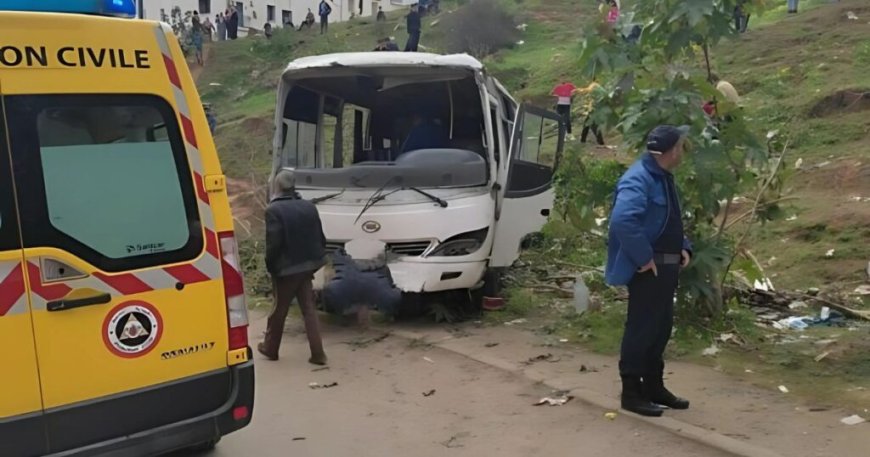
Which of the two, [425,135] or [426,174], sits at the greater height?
[425,135]

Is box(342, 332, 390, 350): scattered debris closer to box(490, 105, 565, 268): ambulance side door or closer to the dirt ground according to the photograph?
the dirt ground

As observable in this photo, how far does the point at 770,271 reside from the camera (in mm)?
9016

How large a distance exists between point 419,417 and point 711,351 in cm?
244

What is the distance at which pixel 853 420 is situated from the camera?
500 cm

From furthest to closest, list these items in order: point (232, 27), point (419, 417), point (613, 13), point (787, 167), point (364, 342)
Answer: point (232, 27)
point (787, 167)
point (364, 342)
point (613, 13)
point (419, 417)

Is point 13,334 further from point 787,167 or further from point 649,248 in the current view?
point 787,167

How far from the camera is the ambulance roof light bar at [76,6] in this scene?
3.61m

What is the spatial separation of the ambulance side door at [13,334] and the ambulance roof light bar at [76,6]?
0.44 m

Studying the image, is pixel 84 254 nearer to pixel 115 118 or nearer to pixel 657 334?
pixel 115 118

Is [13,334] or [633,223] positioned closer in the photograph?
[13,334]

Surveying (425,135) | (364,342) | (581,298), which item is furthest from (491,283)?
(425,135)

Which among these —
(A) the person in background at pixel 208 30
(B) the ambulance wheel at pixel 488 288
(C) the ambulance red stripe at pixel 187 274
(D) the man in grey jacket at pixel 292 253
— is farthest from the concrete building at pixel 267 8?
(C) the ambulance red stripe at pixel 187 274

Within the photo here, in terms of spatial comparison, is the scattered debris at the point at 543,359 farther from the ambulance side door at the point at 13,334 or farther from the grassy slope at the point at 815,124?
the ambulance side door at the point at 13,334

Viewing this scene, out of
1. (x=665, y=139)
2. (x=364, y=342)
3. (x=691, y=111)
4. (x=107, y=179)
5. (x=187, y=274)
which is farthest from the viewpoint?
(x=364, y=342)
